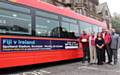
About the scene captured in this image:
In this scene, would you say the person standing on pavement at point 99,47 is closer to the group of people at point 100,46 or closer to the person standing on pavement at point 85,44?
the group of people at point 100,46

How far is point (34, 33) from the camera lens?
14.0 m

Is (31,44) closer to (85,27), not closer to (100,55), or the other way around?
(100,55)

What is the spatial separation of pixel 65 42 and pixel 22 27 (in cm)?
408

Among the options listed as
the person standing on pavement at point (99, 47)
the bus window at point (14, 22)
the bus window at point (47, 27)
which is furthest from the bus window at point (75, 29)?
the bus window at point (14, 22)

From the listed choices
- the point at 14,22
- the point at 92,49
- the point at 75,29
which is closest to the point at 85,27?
the point at 75,29

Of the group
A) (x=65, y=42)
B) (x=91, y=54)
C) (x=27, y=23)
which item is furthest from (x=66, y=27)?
(x=27, y=23)

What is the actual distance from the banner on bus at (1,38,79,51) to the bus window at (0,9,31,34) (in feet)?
1.21

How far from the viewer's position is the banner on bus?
12.4 metres

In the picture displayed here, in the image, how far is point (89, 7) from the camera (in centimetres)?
6638

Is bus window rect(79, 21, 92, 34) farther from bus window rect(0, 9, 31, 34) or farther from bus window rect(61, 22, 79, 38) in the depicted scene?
bus window rect(0, 9, 31, 34)

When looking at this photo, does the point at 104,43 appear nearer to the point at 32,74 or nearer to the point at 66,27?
the point at 66,27

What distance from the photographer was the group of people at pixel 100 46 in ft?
56.8

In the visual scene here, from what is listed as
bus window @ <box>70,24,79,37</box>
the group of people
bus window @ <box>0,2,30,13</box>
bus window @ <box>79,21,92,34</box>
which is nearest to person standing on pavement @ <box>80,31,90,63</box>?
the group of people

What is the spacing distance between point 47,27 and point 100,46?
3.45m
